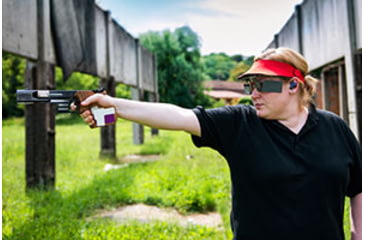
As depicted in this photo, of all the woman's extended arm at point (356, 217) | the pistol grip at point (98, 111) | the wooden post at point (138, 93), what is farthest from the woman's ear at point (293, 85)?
the wooden post at point (138, 93)

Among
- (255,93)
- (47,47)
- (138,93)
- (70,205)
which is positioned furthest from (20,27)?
(138,93)

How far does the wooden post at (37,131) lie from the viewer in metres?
5.55

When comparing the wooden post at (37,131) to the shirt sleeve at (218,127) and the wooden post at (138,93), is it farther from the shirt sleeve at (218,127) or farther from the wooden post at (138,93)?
the wooden post at (138,93)

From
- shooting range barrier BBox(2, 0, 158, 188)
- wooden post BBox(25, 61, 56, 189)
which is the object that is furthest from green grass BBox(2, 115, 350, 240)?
shooting range barrier BBox(2, 0, 158, 188)

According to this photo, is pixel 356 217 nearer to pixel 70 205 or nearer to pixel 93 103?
pixel 93 103

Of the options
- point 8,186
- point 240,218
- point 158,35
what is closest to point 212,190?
point 8,186

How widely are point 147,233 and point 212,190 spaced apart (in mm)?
2109

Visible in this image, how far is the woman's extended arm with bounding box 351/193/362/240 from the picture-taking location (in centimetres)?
205

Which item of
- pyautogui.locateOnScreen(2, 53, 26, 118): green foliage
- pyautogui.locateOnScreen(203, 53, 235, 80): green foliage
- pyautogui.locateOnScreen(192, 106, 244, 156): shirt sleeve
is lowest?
pyautogui.locateOnScreen(192, 106, 244, 156): shirt sleeve

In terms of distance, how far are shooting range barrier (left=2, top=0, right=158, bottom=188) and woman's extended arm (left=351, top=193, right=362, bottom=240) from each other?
13.4 feet

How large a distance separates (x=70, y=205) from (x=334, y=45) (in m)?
5.30

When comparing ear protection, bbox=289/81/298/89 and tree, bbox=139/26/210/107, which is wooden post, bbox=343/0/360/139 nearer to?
ear protection, bbox=289/81/298/89

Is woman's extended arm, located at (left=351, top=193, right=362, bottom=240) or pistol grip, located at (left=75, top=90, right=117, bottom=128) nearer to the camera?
pistol grip, located at (left=75, top=90, right=117, bottom=128)

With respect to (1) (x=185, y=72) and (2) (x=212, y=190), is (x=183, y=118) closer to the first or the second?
(2) (x=212, y=190)
